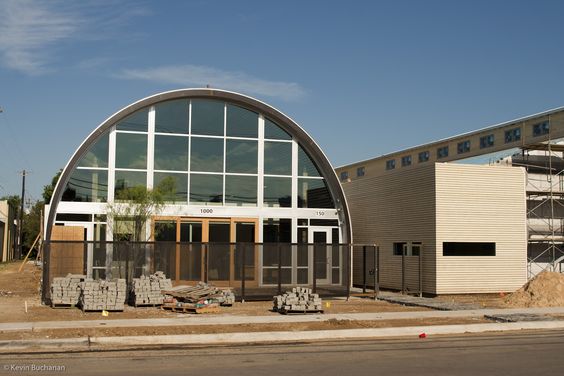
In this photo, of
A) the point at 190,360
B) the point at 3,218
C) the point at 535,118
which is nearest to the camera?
the point at 190,360

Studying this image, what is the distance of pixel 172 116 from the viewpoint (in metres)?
27.6

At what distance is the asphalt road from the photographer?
10891 mm

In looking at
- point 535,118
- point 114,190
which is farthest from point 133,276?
point 535,118

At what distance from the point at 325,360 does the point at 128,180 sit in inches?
649

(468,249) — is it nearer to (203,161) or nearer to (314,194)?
(314,194)

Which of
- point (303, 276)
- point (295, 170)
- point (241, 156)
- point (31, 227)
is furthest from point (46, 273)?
point (31, 227)

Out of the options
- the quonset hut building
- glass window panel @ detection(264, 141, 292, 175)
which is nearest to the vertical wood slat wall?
the quonset hut building

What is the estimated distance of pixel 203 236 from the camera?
27.4m

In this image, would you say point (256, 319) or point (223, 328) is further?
point (256, 319)

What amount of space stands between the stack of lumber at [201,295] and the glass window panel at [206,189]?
6392 mm

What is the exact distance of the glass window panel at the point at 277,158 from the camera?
94.2 ft

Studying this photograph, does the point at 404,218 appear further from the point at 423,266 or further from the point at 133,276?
the point at 133,276

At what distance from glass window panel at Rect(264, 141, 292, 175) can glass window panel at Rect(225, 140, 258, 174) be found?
0.50 m

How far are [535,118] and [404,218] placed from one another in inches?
499
